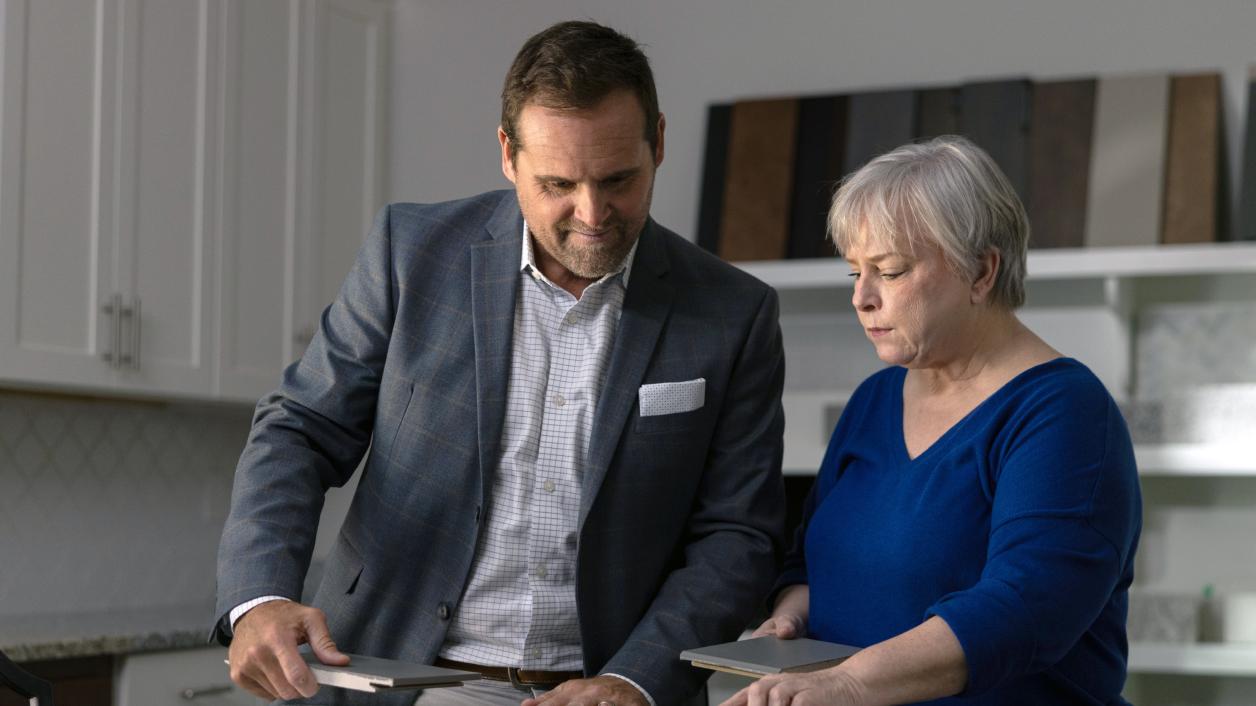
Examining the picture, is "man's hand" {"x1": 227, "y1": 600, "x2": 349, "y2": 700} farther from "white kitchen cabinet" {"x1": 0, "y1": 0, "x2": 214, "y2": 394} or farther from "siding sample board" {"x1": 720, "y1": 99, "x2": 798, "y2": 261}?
"siding sample board" {"x1": 720, "y1": 99, "x2": 798, "y2": 261}

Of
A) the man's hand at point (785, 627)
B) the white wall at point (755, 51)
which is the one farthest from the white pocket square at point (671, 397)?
the white wall at point (755, 51)

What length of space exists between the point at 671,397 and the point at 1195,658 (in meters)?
1.78

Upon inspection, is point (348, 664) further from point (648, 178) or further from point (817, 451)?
point (817, 451)

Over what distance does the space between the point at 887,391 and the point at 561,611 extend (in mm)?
465

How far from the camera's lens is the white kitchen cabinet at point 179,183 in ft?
10.5

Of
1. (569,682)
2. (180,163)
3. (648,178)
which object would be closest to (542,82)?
(648,178)

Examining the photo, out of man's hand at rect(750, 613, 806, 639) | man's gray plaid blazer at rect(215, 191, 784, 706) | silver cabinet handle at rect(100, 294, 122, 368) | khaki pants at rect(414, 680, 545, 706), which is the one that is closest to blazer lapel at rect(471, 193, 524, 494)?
man's gray plaid blazer at rect(215, 191, 784, 706)

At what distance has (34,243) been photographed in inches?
→ 125

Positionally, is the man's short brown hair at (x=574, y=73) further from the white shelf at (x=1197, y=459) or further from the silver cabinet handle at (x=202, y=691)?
the silver cabinet handle at (x=202, y=691)

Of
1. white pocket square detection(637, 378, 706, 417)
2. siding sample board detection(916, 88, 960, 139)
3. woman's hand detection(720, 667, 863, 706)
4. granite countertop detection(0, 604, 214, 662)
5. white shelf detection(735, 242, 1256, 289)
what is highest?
siding sample board detection(916, 88, 960, 139)

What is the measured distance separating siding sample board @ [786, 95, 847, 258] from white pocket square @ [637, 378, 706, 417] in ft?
6.11

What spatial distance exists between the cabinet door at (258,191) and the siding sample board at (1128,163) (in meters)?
2.05

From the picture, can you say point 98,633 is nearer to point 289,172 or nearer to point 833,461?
point 289,172

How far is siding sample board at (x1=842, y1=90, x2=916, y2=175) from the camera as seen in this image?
11.8 feet
